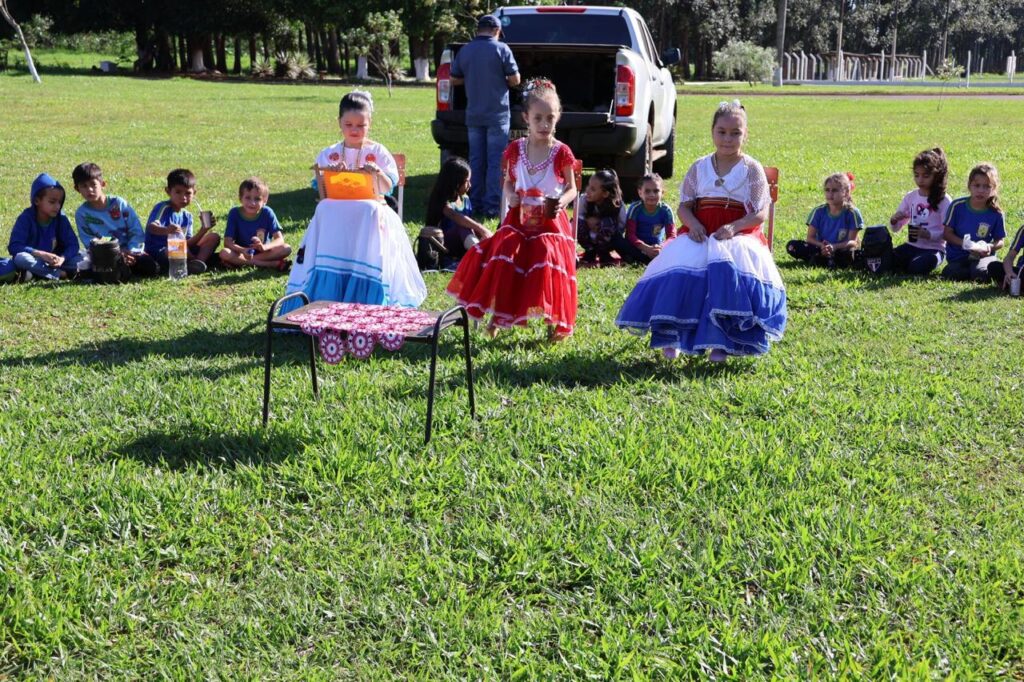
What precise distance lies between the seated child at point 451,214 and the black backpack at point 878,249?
10.7ft

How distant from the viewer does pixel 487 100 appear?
36.3 feet

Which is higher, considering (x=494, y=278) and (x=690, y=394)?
(x=494, y=278)

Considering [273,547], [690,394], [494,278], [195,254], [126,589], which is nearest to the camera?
[126,589]

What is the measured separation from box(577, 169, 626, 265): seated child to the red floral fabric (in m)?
4.57

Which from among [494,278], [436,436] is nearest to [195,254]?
[494,278]

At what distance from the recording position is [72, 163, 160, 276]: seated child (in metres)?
8.68

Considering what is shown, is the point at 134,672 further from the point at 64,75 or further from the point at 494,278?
the point at 64,75

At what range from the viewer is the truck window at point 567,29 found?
12.6 metres

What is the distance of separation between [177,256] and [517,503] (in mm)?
5263

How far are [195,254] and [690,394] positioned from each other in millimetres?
4930

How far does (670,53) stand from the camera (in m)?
13.2

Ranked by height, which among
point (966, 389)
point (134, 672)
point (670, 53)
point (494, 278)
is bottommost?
point (134, 672)

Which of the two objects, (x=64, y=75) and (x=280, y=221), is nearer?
(x=280, y=221)

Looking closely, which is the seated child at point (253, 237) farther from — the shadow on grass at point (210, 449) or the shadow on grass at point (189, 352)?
the shadow on grass at point (210, 449)
